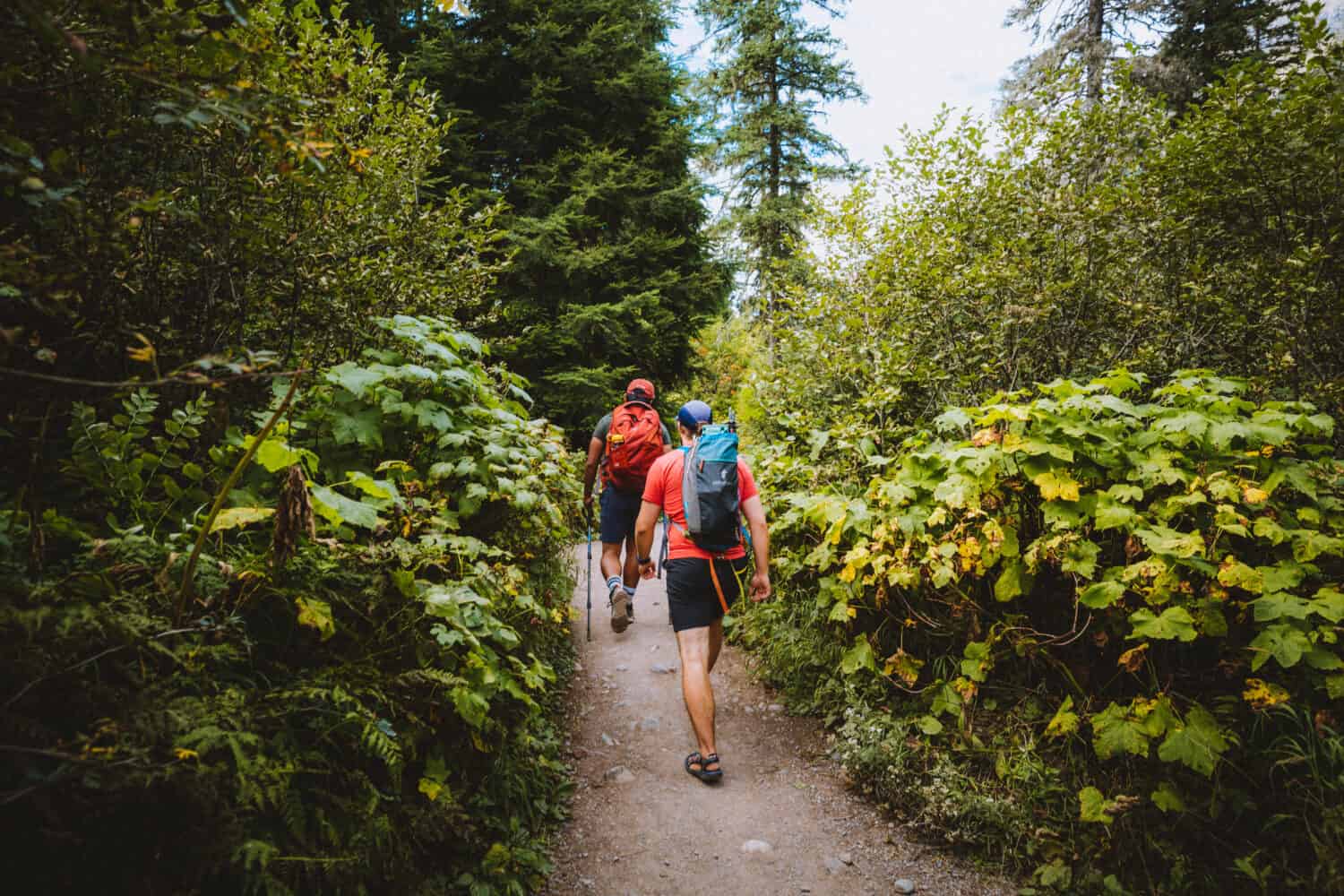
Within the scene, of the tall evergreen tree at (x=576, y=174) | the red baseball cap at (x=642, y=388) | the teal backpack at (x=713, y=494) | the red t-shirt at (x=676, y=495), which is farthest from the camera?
the tall evergreen tree at (x=576, y=174)

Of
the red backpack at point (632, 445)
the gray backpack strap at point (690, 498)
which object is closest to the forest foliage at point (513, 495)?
the red backpack at point (632, 445)

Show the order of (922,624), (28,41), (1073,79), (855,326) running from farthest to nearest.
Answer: (855,326) → (1073,79) → (922,624) → (28,41)

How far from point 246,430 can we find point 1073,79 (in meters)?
7.57

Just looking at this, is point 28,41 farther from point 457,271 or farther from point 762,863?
point 762,863

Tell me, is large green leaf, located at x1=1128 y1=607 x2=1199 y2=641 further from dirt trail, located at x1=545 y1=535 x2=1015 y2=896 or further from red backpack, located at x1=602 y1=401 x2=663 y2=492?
red backpack, located at x1=602 y1=401 x2=663 y2=492

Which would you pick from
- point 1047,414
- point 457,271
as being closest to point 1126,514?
point 1047,414

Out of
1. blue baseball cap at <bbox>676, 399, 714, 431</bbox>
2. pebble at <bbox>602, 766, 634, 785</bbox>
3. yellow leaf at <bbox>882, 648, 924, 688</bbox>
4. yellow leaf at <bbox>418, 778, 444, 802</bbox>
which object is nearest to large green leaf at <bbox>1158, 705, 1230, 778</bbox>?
yellow leaf at <bbox>882, 648, 924, 688</bbox>

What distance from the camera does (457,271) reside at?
17.7 ft

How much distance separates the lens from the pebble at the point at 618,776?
4.24 m

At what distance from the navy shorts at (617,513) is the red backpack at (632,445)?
9 cm

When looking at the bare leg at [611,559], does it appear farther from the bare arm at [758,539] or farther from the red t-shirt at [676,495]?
the bare arm at [758,539]

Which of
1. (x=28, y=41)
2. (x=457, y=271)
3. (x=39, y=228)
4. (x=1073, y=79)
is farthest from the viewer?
(x=1073, y=79)

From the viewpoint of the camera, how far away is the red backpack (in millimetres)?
5898

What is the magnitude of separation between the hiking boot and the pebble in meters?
1.72
